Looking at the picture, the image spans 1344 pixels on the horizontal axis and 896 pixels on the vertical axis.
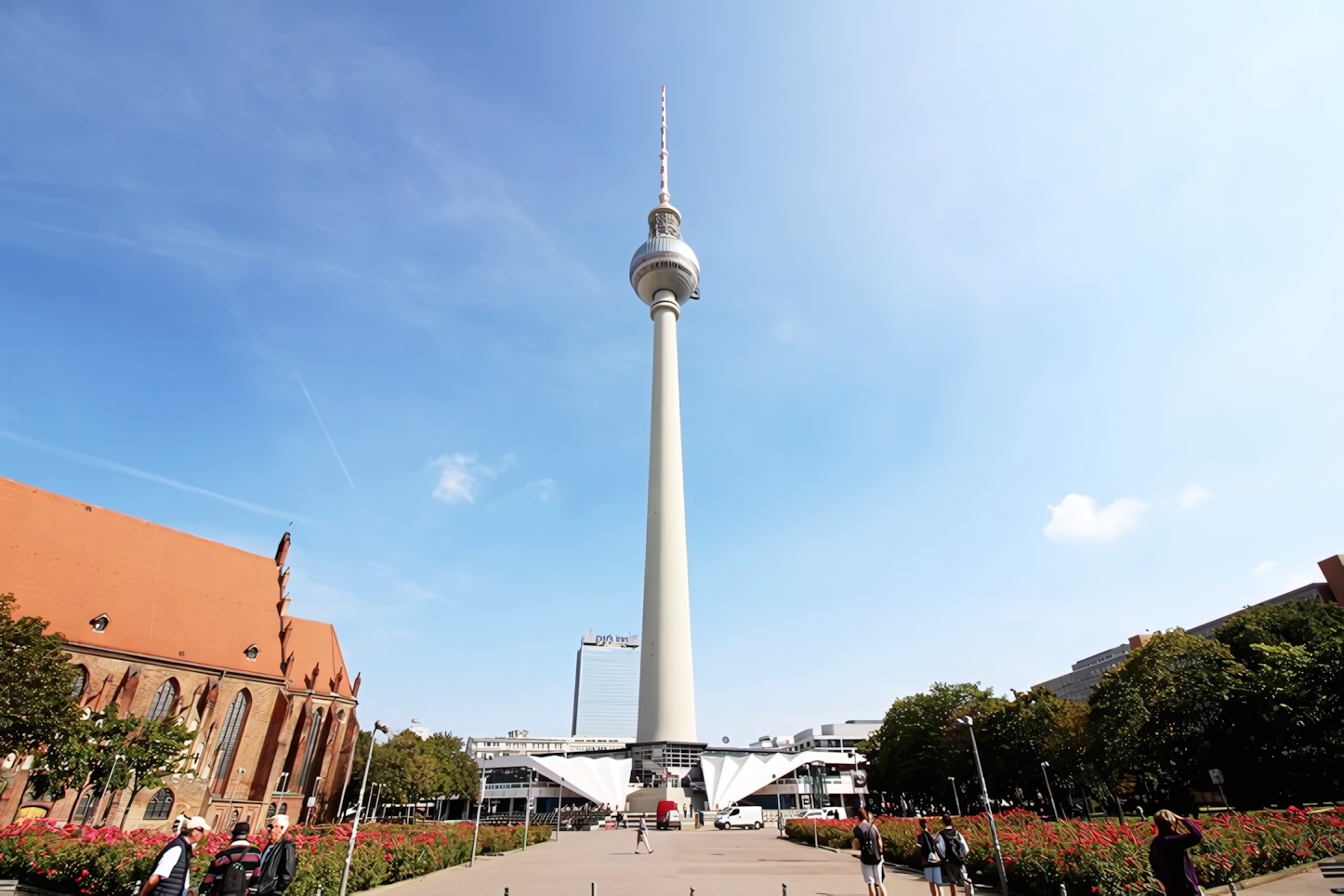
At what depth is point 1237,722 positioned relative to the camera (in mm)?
41969

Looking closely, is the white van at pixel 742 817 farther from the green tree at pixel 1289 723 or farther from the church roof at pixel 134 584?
the church roof at pixel 134 584

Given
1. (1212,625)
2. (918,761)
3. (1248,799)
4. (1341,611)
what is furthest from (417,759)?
(1212,625)

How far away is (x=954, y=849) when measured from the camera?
1512 centimetres

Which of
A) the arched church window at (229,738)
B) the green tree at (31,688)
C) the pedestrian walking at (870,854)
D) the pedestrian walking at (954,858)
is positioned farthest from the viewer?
the arched church window at (229,738)

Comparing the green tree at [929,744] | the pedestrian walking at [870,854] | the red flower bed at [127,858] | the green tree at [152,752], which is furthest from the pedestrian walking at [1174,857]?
the green tree at [929,744]

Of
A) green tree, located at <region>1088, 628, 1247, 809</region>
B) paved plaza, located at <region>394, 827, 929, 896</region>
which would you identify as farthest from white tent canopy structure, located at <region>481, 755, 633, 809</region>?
green tree, located at <region>1088, 628, 1247, 809</region>

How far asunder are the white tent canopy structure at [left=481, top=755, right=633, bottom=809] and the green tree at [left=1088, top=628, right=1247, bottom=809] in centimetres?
5379

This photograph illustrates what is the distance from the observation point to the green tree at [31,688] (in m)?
31.3

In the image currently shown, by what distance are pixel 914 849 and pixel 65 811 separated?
49504 mm

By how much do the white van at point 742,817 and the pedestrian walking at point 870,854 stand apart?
53.8 meters

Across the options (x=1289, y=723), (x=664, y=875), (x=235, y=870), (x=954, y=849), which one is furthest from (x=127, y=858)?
(x=1289, y=723)

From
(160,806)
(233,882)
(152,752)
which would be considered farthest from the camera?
(160,806)

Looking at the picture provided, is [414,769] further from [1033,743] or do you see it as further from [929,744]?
[1033,743]

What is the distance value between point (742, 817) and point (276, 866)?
2702 inches
